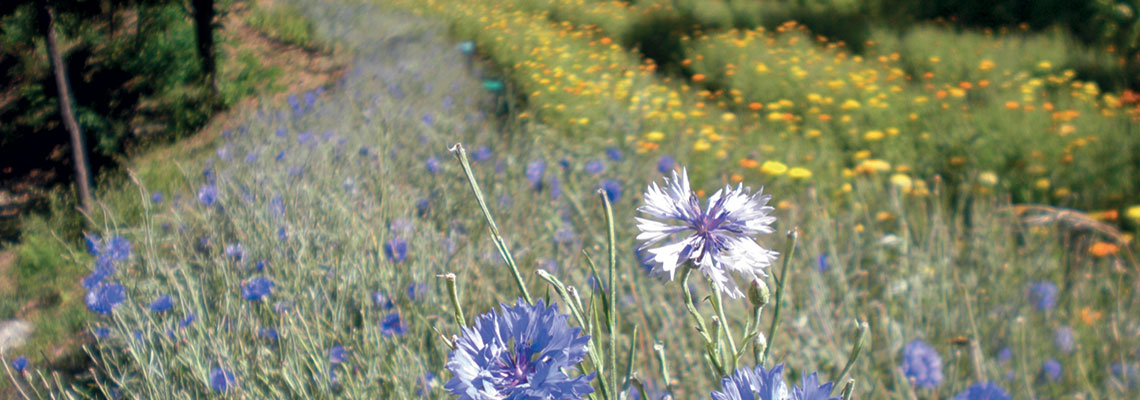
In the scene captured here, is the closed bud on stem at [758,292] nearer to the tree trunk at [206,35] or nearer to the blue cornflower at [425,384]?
the blue cornflower at [425,384]

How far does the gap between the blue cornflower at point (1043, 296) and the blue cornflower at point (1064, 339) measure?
3.6 inches

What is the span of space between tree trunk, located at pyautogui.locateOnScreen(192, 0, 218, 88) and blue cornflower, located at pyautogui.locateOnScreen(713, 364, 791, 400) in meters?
6.60

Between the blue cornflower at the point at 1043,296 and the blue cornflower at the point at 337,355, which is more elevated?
the blue cornflower at the point at 337,355

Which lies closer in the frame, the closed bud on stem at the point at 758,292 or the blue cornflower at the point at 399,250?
the closed bud on stem at the point at 758,292

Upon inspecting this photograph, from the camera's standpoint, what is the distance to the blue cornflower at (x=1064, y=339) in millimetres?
1366

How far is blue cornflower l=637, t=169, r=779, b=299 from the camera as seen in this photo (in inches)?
20.3

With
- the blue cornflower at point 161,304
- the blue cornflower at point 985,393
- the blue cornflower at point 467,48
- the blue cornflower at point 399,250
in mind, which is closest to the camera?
the blue cornflower at point 985,393

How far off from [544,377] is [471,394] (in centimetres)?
5

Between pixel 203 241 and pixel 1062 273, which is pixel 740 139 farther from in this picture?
pixel 203 241

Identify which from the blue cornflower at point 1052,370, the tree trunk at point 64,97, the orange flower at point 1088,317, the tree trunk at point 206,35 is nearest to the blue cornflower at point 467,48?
the tree trunk at point 206,35

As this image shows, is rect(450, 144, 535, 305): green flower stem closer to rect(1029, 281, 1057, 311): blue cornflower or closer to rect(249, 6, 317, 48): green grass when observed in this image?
rect(1029, 281, 1057, 311): blue cornflower

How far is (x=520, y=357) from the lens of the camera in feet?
1.56

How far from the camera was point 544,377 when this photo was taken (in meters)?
0.45

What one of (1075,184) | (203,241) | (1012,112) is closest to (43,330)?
(203,241)
